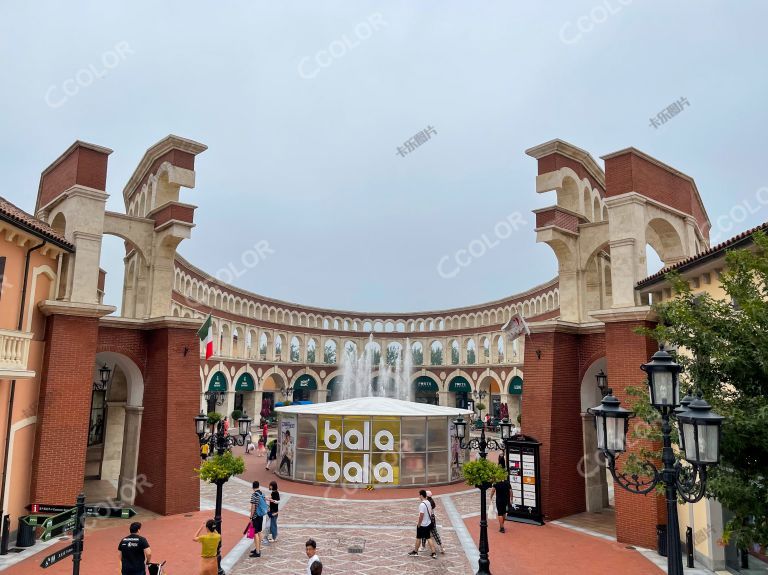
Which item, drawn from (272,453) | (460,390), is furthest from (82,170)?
(460,390)

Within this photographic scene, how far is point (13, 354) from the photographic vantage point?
40.9 ft

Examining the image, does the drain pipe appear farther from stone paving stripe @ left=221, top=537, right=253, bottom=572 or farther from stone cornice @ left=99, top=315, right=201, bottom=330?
stone paving stripe @ left=221, top=537, right=253, bottom=572

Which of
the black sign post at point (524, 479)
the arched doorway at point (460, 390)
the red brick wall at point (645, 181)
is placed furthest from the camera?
the arched doorway at point (460, 390)

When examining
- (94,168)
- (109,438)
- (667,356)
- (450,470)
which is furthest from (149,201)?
(667,356)

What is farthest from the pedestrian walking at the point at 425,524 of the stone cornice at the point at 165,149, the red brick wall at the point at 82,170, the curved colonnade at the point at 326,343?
the curved colonnade at the point at 326,343

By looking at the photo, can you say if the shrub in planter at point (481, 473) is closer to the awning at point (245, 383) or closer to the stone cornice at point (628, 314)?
the stone cornice at point (628, 314)

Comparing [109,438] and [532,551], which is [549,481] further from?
[109,438]

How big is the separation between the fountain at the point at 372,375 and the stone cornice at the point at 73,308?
4011 centimetres

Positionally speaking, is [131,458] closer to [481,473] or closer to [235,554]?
→ [235,554]

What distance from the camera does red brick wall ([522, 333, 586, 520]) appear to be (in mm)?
17125

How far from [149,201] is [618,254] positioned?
16.8 meters

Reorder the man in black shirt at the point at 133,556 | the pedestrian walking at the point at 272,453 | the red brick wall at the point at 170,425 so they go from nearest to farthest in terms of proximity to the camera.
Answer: the man in black shirt at the point at 133,556, the red brick wall at the point at 170,425, the pedestrian walking at the point at 272,453

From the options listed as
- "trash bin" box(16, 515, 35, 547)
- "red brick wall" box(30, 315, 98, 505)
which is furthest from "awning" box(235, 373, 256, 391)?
"trash bin" box(16, 515, 35, 547)

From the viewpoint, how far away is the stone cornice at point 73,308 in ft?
48.3
